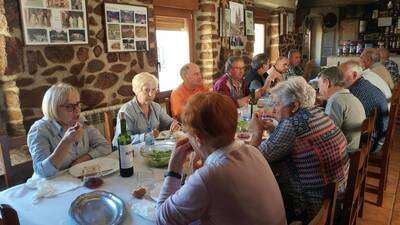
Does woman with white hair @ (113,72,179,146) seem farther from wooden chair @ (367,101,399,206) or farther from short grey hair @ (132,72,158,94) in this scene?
wooden chair @ (367,101,399,206)

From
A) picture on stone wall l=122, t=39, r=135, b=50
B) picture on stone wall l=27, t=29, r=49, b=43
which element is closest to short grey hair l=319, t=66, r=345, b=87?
picture on stone wall l=122, t=39, r=135, b=50

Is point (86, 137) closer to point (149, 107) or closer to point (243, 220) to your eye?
point (149, 107)

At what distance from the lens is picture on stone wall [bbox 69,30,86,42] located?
2.66m

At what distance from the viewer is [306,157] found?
147 centimetres

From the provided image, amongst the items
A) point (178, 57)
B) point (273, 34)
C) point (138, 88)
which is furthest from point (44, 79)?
point (273, 34)

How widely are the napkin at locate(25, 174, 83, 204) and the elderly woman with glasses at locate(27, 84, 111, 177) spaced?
0.05 metres

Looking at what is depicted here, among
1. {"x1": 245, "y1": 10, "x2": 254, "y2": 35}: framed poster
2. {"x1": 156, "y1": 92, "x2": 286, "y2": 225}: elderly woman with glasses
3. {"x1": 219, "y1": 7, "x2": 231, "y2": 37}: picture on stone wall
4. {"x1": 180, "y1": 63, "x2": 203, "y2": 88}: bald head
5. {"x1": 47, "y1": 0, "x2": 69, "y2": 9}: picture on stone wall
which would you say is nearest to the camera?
{"x1": 156, "y1": 92, "x2": 286, "y2": 225}: elderly woman with glasses

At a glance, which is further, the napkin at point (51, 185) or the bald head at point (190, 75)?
the bald head at point (190, 75)

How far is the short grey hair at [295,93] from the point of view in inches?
61.7

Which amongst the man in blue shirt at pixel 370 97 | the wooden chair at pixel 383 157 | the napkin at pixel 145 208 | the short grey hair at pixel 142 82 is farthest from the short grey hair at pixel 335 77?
the napkin at pixel 145 208

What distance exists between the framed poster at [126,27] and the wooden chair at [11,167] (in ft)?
4.96

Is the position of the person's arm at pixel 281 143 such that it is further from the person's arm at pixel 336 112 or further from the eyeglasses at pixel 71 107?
the eyeglasses at pixel 71 107

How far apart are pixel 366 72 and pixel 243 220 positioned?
2.92 metres

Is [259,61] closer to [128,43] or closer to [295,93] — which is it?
[128,43]
